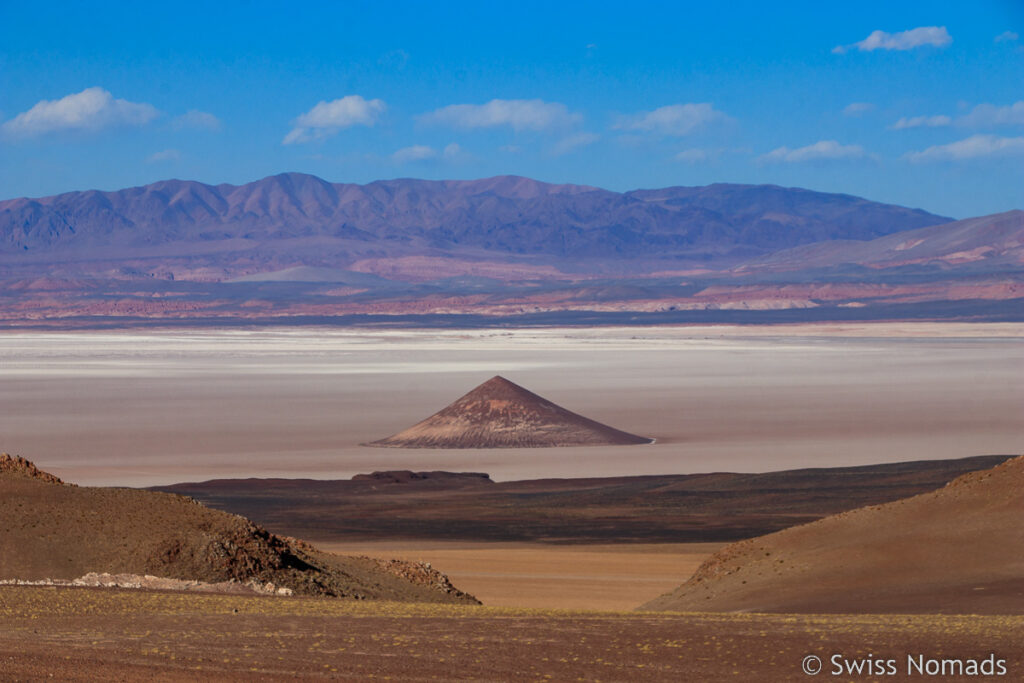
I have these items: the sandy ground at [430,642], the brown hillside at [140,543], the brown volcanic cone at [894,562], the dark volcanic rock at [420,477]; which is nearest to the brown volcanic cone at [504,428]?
the dark volcanic rock at [420,477]

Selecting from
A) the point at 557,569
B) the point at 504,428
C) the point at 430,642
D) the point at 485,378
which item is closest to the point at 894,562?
the point at 557,569

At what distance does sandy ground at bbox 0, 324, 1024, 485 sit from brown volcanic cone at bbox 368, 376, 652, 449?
1.18m

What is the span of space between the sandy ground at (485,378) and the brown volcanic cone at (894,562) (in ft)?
70.4

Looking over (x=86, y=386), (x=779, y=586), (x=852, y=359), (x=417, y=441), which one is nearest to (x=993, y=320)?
(x=852, y=359)

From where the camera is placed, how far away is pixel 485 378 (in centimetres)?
7912

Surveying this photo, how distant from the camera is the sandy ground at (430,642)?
1256cm

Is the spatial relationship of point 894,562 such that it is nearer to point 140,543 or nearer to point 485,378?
point 140,543

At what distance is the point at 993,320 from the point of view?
15625 centimetres

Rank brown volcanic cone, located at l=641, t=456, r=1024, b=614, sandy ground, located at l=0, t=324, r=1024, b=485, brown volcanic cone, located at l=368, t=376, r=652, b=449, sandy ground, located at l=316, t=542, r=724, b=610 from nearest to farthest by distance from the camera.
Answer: brown volcanic cone, located at l=641, t=456, r=1024, b=614, sandy ground, located at l=316, t=542, r=724, b=610, sandy ground, located at l=0, t=324, r=1024, b=485, brown volcanic cone, located at l=368, t=376, r=652, b=449

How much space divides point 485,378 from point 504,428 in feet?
94.8

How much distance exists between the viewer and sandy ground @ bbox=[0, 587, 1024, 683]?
41.2 feet

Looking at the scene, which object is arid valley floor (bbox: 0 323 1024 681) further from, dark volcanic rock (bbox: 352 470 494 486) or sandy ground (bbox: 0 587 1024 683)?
dark volcanic rock (bbox: 352 470 494 486)

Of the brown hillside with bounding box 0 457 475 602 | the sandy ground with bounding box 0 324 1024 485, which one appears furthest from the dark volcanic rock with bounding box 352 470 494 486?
the brown hillside with bounding box 0 457 475 602

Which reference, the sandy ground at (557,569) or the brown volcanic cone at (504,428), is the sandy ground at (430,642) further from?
the brown volcanic cone at (504,428)
